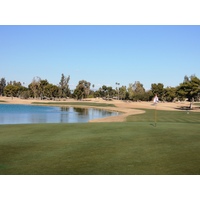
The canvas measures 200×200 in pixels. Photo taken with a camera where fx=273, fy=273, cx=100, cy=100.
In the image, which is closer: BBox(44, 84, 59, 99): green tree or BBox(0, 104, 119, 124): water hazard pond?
BBox(0, 104, 119, 124): water hazard pond

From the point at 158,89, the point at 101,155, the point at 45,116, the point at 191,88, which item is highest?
the point at 158,89

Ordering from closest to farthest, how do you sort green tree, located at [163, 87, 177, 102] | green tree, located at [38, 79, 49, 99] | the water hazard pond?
the water hazard pond < green tree, located at [163, 87, 177, 102] < green tree, located at [38, 79, 49, 99]

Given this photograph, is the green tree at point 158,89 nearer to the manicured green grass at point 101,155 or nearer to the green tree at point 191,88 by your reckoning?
the green tree at point 191,88

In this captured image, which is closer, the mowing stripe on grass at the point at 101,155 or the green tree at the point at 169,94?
the mowing stripe on grass at the point at 101,155

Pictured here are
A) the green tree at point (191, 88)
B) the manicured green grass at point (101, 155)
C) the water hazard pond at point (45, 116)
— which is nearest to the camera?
the manicured green grass at point (101, 155)

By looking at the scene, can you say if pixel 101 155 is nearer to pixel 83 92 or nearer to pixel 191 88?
pixel 191 88

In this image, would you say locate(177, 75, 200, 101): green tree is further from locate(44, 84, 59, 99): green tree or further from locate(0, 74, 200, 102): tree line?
locate(44, 84, 59, 99): green tree

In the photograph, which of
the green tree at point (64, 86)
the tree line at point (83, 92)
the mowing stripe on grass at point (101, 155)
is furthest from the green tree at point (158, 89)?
the mowing stripe on grass at point (101, 155)

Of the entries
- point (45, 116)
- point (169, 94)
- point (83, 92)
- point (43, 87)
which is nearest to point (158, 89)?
point (169, 94)

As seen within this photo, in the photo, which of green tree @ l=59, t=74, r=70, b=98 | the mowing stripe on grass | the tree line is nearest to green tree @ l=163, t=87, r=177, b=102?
the tree line
